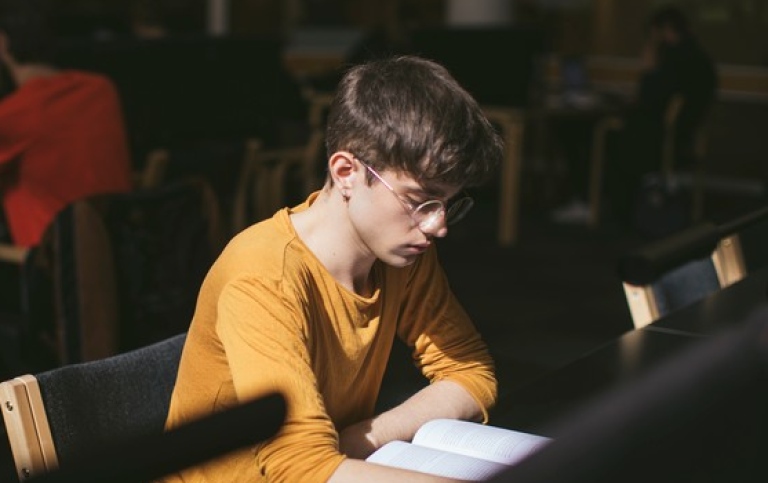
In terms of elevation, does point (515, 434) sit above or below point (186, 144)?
above

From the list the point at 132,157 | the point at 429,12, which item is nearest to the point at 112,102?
the point at 132,157

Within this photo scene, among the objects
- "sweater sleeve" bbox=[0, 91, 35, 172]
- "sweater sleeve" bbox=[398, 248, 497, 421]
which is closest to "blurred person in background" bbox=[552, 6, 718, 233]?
"sweater sleeve" bbox=[0, 91, 35, 172]

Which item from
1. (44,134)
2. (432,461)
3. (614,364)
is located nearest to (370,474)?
(432,461)

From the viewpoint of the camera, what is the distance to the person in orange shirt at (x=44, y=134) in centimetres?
317

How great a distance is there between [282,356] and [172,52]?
12.9 feet

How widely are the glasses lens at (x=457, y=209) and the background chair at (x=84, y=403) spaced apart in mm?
425

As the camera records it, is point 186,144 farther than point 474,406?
Yes

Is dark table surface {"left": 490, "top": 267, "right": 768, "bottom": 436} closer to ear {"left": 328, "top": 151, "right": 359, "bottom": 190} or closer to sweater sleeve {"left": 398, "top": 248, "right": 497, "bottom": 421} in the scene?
sweater sleeve {"left": 398, "top": 248, "right": 497, "bottom": 421}

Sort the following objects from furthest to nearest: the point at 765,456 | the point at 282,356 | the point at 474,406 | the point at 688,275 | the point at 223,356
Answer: the point at 688,275 → the point at 474,406 → the point at 223,356 → the point at 282,356 → the point at 765,456

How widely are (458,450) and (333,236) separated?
298mm

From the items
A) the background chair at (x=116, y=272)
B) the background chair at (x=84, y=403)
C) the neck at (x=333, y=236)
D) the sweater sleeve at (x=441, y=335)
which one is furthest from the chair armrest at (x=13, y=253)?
the neck at (x=333, y=236)

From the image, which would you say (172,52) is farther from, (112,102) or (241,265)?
(241,265)

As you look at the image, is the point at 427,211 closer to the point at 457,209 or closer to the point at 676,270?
the point at 457,209

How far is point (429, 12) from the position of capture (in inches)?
392
